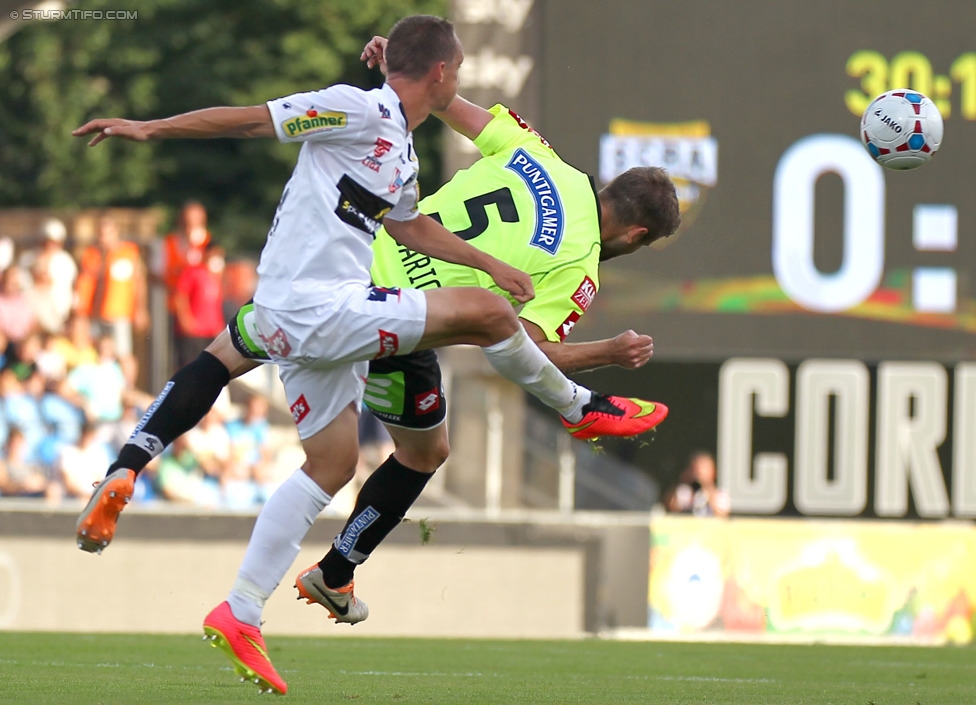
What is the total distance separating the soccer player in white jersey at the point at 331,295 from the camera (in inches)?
223

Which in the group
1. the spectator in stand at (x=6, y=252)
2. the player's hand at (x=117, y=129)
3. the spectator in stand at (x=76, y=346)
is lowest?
the spectator in stand at (x=76, y=346)

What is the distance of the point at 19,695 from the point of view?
5.99 metres

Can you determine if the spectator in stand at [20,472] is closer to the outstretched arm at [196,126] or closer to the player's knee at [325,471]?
the player's knee at [325,471]

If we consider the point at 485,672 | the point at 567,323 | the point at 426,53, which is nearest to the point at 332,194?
the point at 426,53

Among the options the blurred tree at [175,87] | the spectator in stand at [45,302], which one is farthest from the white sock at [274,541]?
the blurred tree at [175,87]

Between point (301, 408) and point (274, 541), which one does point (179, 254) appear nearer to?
point (301, 408)

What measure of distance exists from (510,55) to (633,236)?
347 inches

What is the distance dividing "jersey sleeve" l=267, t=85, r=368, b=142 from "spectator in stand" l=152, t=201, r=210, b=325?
29.5ft

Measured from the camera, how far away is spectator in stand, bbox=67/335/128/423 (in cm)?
1397

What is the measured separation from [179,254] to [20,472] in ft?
7.83

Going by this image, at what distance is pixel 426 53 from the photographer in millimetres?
5852

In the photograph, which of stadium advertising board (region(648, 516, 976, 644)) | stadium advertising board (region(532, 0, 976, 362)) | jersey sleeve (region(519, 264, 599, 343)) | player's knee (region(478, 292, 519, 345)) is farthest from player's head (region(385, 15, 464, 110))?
stadium advertising board (region(532, 0, 976, 362))

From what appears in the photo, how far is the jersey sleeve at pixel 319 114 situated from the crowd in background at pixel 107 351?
337 inches

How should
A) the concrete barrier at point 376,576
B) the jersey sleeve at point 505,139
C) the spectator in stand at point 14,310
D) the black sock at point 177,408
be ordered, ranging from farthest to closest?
the spectator in stand at point 14,310
the concrete barrier at point 376,576
the jersey sleeve at point 505,139
the black sock at point 177,408
